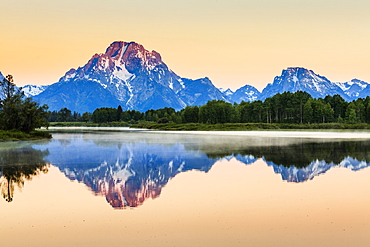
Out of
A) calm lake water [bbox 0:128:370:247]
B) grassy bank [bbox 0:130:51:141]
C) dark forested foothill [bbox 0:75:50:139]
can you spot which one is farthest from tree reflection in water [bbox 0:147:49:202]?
dark forested foothill [bbox 0:75:50:139]

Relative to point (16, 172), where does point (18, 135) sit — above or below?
above

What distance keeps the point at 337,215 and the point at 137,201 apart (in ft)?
28.1

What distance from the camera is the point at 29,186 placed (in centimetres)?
2105

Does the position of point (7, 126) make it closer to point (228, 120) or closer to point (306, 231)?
point (306, 231)

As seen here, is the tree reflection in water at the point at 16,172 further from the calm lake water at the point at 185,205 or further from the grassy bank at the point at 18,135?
the grassy bank at the point at 18,135

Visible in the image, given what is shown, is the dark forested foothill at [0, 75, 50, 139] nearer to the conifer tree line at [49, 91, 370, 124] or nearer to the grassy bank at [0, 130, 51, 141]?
the grassy bank at [0, 130, 51, 141]

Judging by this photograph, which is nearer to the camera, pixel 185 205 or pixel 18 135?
pixel 185 205

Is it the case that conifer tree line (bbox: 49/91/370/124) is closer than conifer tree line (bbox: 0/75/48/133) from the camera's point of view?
No

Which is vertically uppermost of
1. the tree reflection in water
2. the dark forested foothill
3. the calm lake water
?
the dark forested foothill

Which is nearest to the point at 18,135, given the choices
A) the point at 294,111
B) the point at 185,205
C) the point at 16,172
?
the point at 16,172

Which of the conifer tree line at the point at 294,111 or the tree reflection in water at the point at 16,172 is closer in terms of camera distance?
the tree reflection in water at the point at 16,172

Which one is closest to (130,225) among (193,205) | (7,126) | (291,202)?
(193,205)

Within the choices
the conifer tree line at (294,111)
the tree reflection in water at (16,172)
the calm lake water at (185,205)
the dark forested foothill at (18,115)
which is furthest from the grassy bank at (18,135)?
the conifer tree line at (294,111)

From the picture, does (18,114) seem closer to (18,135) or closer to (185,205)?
(18,135)
